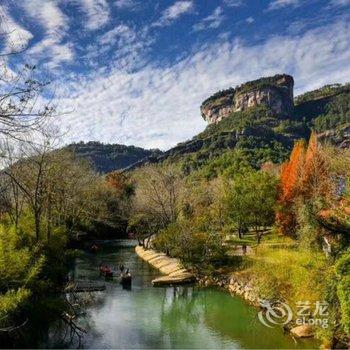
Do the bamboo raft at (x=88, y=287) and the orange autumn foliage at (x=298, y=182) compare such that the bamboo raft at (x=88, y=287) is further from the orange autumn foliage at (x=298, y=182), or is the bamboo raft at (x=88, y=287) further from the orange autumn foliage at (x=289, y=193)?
the orange autumn foliage at (x=298, y=182)

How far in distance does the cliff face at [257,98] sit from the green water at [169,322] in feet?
397

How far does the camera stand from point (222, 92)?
6978 inches

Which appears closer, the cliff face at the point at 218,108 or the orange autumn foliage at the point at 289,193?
the orange autumn foliage at the point at 289,193

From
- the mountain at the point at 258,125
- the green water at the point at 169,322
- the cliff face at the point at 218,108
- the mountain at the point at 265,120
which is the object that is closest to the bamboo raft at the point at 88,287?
the green water at the point at 169,322

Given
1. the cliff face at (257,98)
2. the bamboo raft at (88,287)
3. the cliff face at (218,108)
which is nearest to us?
the bamboo raft at (88,287)

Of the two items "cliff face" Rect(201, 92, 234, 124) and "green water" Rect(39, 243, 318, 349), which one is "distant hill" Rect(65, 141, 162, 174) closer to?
"cliff face" Rect(201, 92, 234, 124)

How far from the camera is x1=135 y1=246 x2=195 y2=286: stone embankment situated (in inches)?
1265

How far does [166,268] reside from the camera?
37.2m

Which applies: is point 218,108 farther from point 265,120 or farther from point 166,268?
point 166,268

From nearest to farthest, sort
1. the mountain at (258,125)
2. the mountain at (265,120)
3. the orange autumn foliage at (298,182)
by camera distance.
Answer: the orange autumn foliage at (298,182) → the mountain at (265,120) → the mountain at (258,125)

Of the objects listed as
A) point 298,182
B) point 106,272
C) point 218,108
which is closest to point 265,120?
point 218,108

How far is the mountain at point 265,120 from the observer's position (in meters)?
107

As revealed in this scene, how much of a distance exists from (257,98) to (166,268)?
124 meters

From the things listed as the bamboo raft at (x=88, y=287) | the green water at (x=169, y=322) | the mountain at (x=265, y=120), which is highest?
the mountain at (x=265, y=120)
